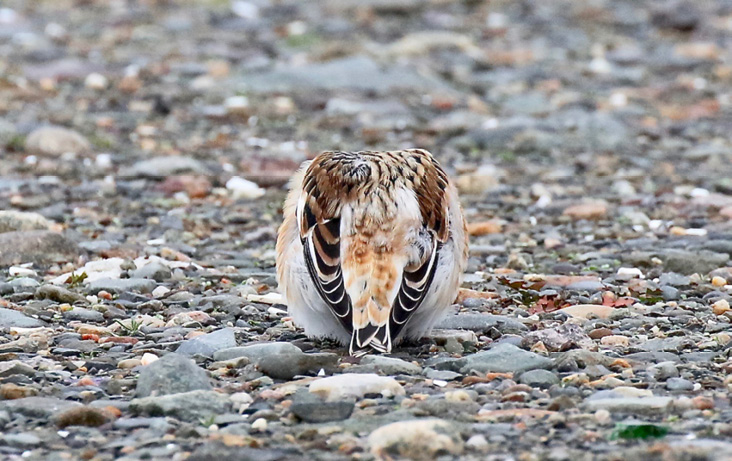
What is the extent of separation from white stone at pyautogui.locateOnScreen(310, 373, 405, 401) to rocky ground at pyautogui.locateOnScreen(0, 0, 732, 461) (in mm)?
10

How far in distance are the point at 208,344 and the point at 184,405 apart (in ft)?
3.77

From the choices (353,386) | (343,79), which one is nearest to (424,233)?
(353,386)

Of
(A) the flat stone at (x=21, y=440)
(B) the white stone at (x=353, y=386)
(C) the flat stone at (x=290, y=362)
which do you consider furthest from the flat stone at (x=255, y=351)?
(A) the flat stone at (x=21, y=440)

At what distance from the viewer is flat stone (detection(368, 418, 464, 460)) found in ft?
14.7

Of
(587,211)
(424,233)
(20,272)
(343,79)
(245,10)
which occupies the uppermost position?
(245,10)

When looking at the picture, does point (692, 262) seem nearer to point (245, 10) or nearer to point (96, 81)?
point (96, 81)

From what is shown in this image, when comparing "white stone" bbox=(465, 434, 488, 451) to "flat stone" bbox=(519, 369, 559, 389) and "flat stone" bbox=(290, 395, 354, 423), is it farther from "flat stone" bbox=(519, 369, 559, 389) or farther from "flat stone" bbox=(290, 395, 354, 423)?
"flat stone" bbox=(519, 369, 559, 389)

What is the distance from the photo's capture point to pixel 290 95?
595 inches

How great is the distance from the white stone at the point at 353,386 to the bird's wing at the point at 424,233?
63 centimetres

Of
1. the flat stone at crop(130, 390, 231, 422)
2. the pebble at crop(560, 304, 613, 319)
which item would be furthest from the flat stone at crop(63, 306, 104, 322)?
the pebble at crop(560, 304, 613, 319)

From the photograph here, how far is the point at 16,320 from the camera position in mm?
6703

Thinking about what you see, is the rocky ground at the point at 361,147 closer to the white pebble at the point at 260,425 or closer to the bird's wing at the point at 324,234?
the white pebble at the point at 260,425

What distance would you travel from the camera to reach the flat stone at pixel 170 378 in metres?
5.31

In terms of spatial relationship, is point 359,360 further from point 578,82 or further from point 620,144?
point 578,82
